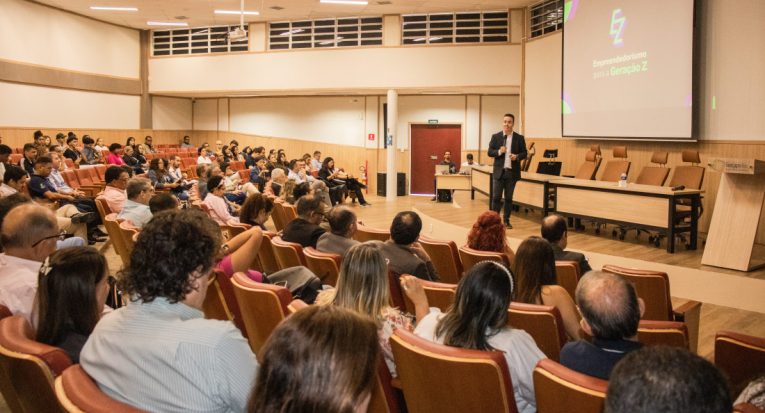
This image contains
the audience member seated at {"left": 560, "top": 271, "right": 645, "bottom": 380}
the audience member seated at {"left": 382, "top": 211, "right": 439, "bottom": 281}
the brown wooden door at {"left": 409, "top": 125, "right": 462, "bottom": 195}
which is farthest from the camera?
the brown wooden door at {"left": 409, "top": 125, "right": 462, "bottom": 195}

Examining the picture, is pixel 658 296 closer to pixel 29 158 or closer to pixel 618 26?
pixel 618 26

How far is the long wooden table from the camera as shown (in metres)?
7.08

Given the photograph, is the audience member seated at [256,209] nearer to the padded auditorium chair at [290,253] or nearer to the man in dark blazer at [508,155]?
the padded auditorium chair at [290,253]

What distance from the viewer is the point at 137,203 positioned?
5.71 m

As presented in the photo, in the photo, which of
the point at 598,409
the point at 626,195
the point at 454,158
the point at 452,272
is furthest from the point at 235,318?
the point at 454,158

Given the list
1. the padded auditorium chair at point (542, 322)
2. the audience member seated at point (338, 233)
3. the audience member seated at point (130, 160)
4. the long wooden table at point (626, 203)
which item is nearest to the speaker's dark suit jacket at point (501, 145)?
the long wooden table at point (626, 203)

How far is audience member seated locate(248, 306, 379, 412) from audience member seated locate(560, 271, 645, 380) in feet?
3.86

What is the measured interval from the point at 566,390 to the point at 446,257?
286 centimetres

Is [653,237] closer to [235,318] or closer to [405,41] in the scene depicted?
[235,318]

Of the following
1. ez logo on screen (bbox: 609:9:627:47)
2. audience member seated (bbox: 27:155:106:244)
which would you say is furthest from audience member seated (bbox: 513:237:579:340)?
ez logo on screen (bbox: 609:9:627:47)

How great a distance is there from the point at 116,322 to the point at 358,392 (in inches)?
35.6

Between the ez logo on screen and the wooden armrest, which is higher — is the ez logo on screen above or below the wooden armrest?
above

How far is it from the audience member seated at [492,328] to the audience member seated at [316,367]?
1.08m

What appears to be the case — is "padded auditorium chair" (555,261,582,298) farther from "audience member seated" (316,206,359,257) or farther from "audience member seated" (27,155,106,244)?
"audience member seated" (27,155,106,244)
